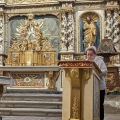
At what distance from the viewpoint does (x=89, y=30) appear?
12188 mm

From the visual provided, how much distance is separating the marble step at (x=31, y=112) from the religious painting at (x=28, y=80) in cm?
318

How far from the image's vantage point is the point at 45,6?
1280 centimetres

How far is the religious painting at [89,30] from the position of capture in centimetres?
1213

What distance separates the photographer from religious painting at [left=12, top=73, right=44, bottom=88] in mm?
11344

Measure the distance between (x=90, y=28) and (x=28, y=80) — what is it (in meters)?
3.69

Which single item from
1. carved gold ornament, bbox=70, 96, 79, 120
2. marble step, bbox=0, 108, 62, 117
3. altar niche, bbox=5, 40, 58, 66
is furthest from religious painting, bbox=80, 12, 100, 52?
carved gold ornament, bbox=70, 96, 79, 120

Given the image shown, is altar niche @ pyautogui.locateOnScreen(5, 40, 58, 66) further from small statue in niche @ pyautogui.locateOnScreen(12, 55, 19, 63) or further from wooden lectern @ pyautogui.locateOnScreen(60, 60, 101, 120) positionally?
wooden lectern @ pyautogui.locateOnScreen(60, 60, 101, 120)

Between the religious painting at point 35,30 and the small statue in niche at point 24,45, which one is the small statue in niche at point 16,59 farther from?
the religious painting at point 35,30

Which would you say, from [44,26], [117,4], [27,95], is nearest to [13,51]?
[44,26]

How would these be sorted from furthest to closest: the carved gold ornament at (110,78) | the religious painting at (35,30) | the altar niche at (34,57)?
the religious painting at (35,30)
the altar niche at (34,57)
the carved gold ornament at (110,78)

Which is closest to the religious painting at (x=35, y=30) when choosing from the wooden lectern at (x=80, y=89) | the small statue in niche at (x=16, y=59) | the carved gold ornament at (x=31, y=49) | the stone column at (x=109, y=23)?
the carved gold ornament at (x=31, y=49)

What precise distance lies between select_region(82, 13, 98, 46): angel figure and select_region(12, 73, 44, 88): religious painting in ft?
8.93

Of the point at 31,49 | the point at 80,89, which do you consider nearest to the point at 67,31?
the point at 31,49

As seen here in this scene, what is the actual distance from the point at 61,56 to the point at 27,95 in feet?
10.2
